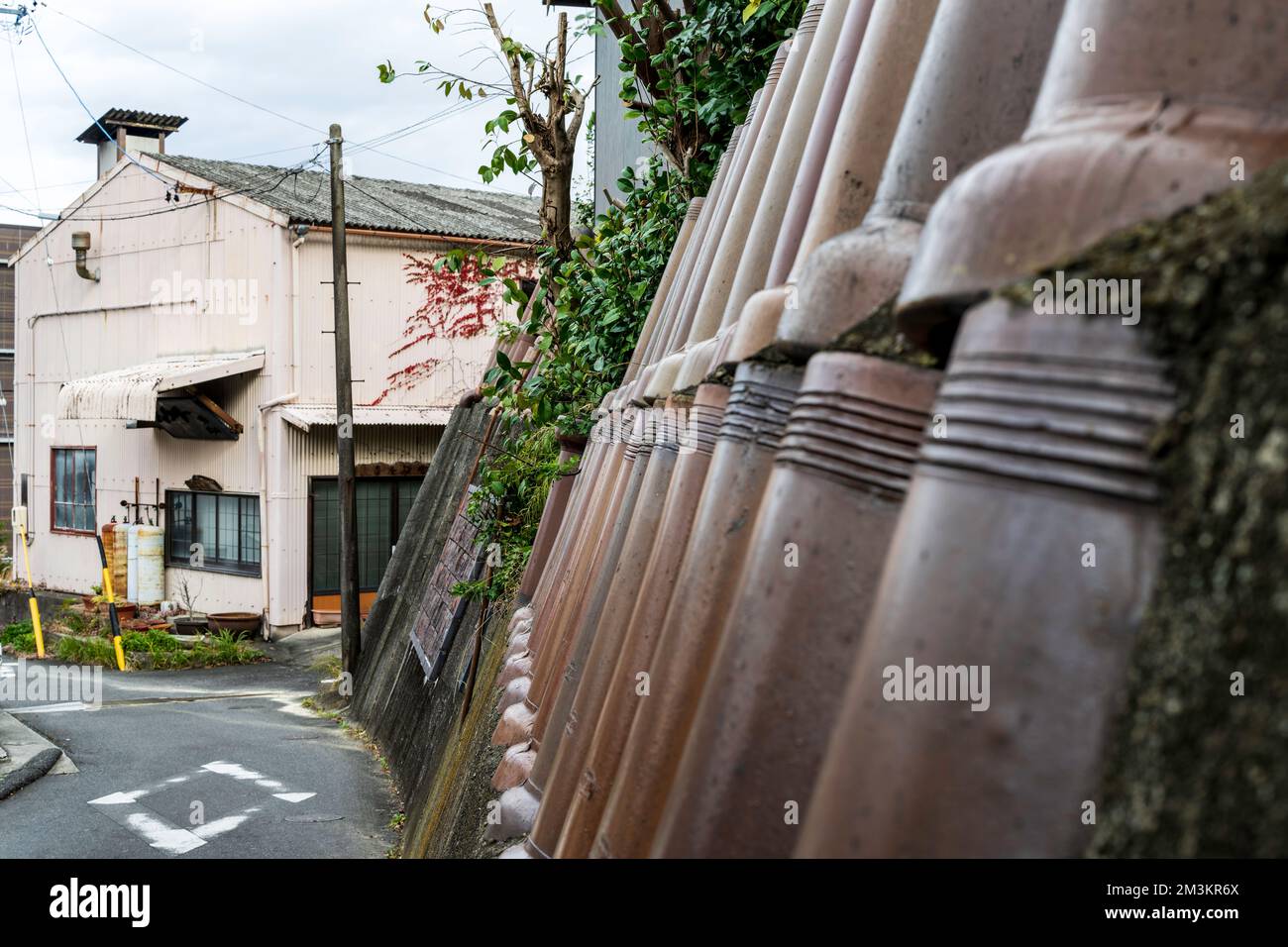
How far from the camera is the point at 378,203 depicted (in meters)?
21.5

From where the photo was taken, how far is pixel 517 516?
748 cm

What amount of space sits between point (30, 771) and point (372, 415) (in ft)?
34.5

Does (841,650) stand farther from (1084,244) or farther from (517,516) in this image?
(517,516)

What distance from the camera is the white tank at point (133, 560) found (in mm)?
21625

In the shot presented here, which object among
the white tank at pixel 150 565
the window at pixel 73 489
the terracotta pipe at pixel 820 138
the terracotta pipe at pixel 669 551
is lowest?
the white tank at pixel 150 565

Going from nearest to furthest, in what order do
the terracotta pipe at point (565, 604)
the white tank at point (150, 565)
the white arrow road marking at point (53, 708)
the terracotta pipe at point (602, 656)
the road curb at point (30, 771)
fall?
the terracotta pipe at point (602, 656) < the terracotta pipe at point (565, 604) < the road curb at point (30, 771) < the white arrow road marking at point (53, 708) < the white tank at point (150, 565)

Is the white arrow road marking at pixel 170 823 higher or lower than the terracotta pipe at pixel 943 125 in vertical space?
lower

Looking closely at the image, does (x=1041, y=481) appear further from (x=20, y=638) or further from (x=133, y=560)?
(x=20, y=638)

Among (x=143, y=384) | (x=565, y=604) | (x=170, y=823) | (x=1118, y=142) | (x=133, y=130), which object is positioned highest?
(x=133, y=130)

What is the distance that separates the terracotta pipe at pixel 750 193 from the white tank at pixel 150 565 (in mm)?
20399

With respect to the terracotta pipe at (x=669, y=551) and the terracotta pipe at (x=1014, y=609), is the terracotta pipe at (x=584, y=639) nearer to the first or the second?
the terracotta pipe at (x=669, y=551)

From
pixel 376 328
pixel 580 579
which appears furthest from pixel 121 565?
pixel 580 579

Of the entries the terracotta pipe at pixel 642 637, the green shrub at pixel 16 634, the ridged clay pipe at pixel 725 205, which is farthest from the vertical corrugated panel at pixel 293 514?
the terracotta pipe at pixel 642 637

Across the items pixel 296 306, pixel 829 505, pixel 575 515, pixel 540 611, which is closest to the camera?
pixel 829 505
